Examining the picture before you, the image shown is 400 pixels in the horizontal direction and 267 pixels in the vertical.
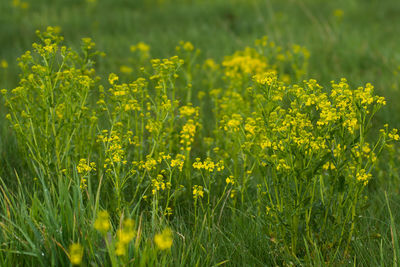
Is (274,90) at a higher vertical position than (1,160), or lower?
higher

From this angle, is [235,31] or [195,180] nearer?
[195,180]

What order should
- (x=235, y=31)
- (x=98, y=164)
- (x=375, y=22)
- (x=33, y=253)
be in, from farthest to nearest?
(x=375, y=22)
(x=235, y=31)
(x=98, y=164)
(x=33, y=253)

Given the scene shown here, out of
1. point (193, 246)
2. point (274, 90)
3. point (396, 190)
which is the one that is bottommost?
point (396, 190)

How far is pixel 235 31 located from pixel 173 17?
44.4 inches

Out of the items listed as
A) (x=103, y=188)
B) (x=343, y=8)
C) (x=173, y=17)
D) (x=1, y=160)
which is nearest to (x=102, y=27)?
(x=173, y=17)

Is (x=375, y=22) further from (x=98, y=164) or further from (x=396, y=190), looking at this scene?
(x=98, y=164)

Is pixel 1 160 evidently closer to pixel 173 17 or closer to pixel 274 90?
pixel 274 90

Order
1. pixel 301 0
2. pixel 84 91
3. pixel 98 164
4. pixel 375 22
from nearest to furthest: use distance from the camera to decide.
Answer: pixel 84 91 < pixel 98 164 < pixel 375 22 < pixel 301 0

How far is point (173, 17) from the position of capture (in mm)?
7402

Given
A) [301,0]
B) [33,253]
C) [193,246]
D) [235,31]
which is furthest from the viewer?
[301,0]

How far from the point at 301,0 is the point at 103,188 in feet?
21.1

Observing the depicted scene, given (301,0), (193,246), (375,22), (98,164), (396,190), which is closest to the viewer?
(193,246)

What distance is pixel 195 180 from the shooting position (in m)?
2.74

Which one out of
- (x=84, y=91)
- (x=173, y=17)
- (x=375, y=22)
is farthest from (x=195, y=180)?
(x=375, y=22)
